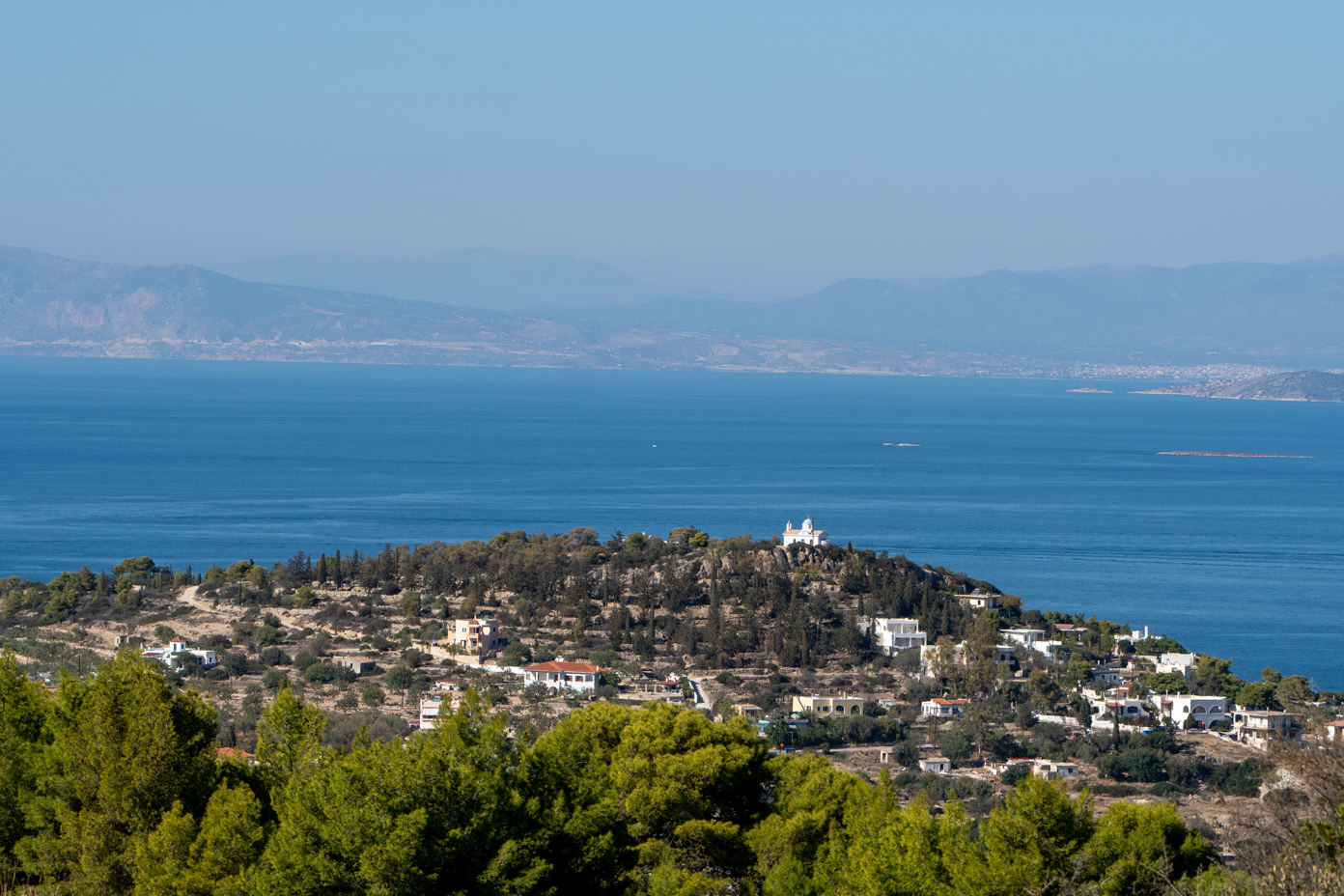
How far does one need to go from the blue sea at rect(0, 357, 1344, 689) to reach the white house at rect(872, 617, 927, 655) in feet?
43.7

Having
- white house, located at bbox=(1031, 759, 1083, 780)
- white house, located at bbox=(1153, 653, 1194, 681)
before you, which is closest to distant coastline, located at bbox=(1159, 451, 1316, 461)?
white house, located at bbox=(1153, 653, 1194, 681)

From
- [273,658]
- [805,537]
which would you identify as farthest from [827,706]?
[805,537]

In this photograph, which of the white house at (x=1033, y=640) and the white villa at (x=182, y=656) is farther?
the white house at (x=1033, y=640)

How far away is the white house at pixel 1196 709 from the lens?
35750mm

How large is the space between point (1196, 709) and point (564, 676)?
15.2m

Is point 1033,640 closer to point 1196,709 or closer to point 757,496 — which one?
point 1196,709

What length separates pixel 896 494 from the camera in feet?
302

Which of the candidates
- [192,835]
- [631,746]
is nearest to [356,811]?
[192,835]

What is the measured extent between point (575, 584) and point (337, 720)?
15.0m

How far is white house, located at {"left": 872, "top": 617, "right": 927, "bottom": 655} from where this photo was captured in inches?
1619

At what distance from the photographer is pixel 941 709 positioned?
35500mm

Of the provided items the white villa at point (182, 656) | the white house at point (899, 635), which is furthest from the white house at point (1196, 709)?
the white villa at point (182, 656)

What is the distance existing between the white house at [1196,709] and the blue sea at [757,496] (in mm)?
10856

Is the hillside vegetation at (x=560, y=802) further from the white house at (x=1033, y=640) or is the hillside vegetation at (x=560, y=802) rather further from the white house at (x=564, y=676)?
the white house at (x=1033, y=640)
